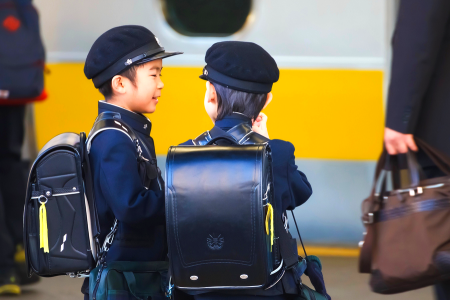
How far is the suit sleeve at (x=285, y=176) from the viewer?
1788mm

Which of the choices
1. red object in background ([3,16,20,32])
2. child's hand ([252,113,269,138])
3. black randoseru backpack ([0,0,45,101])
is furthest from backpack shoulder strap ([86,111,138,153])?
red object in background ([3,16,20,32])

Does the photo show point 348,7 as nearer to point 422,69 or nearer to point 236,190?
point 422,69

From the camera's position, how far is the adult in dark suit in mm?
1700

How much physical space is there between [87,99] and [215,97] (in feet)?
8.02

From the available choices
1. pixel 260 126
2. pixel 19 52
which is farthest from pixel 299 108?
pixel 260 126

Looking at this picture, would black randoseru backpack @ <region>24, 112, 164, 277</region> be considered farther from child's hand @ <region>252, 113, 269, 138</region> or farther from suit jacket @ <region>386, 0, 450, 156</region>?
suit jacket @ <region>386, 0, 450, 156</region>

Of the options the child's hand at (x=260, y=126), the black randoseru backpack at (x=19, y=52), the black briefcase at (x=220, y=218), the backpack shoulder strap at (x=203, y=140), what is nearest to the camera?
the black briefcase at (x=220, y=218)

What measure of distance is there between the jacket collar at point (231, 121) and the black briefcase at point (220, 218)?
0.22 meters

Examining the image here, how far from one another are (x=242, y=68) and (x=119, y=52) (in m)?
0.42

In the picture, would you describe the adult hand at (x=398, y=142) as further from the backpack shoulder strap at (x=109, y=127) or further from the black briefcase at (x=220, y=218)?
the backpack shoulder strap at (x=109, y=127)

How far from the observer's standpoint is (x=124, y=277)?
1833 mm

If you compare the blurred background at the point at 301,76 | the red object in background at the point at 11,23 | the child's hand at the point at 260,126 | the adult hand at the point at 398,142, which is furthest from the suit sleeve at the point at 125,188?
the blurred background at the point at 301,76

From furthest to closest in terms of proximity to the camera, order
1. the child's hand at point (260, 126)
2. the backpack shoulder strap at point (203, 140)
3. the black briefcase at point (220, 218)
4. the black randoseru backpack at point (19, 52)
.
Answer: the black randoseru backpack at point (19, 52), the child's hand at point (260, 126), the backpack shoulder strap at point (203, 140), the black briefcase at point (220, 218)

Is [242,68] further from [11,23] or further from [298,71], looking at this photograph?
[298,71]
